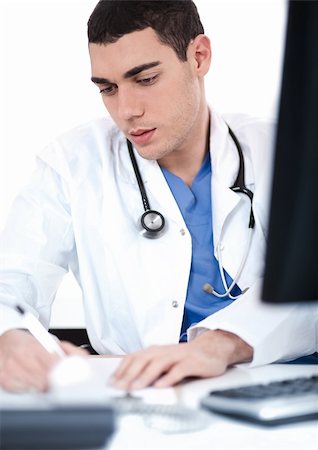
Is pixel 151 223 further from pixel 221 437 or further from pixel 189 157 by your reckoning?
pixel 221 437

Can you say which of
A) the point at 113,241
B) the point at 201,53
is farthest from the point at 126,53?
the point at 113,241

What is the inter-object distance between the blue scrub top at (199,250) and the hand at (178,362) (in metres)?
0.40

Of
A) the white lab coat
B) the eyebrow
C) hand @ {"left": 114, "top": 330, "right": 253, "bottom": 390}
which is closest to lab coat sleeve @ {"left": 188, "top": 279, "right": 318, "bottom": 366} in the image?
hand @ {"left": 114, "top": 330, "right": 253, "bottom": 390}

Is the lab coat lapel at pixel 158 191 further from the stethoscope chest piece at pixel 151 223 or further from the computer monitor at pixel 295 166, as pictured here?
the computer monitor at pixel 295 166

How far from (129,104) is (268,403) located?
1023mm

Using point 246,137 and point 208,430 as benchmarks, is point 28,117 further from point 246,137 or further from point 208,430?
point 208,430

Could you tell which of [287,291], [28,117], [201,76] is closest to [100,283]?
[201,76]

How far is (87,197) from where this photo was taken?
77.9 inches

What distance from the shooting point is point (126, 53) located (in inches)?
72.0

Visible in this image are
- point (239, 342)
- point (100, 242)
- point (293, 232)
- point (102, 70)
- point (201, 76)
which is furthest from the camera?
point (201, 76)

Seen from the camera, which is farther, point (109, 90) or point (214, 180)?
point (214, 180)

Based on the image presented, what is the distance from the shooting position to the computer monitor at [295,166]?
0.84 metres

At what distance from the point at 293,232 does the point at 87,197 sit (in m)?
1.16

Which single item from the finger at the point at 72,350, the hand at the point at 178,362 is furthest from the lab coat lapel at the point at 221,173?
the finger at the point at 72,350
